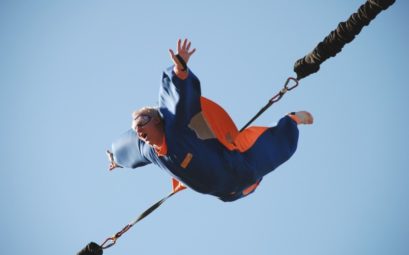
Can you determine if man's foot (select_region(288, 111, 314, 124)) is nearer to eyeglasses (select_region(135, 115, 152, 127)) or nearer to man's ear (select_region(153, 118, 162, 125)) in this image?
man's ear (select_region(153, 118, 162, 125))

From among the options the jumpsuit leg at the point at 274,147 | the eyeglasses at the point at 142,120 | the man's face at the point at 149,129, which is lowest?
the jumpsuit leg at the point at 274,147

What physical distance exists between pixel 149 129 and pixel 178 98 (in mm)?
405

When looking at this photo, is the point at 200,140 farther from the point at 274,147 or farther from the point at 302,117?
the point at 302,117

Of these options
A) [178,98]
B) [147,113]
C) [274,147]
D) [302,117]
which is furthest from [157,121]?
[302,117]

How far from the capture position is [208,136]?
3.99 m

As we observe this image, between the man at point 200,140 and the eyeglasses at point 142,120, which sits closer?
the man at point 200,140

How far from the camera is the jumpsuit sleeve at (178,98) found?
363 centimetres

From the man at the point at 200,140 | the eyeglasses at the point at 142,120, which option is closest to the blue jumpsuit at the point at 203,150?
the man at the point at 200,140

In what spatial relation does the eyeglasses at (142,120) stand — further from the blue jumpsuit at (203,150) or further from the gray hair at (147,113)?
the blue jumpsuit at (203,150)

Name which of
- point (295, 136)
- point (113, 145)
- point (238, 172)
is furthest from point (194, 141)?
point (113, 145)

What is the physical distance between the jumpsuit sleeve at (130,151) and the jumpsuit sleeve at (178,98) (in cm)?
54

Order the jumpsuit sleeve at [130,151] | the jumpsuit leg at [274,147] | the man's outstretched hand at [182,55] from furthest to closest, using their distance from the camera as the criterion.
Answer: the jumpsuit sleeve at [130,151], the jumpsuit leg at [274,147], the man's outstretched hand at [182,55]

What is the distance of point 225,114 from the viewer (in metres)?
4.12

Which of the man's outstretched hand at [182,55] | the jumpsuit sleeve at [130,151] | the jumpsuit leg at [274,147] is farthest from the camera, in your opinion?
the jumpsuit sleeve at [130,151]
